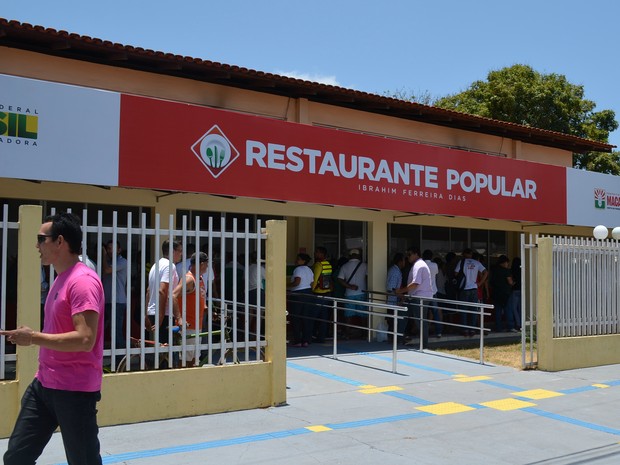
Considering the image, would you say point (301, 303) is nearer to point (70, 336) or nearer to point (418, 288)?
point (418, 288)

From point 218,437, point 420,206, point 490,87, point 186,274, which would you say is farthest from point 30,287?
point 490,87

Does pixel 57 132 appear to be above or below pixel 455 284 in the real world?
above

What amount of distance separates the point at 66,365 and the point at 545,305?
877 cm

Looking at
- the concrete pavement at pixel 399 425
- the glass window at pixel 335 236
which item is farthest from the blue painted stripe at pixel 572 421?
the glass window at pixel 335 236

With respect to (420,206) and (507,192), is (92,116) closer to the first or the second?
(420,206)

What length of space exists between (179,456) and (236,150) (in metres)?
5.66

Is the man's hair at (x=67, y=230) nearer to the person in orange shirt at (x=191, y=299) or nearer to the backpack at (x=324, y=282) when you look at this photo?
the person in orange shirt at (x=191, y=299)

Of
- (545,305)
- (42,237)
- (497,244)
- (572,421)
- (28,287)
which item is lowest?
(572,421)

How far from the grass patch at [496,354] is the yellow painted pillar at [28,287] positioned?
25.2 feet

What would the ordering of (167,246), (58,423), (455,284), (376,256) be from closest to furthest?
(58,423)
(167,246)
(376,256)
(455,284)

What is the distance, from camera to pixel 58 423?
12.8ft

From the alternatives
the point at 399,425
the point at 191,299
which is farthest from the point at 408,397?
the point at 191,299

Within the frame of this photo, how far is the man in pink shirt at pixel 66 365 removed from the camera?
3.76m

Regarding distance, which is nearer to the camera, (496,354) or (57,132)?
(57,132)
